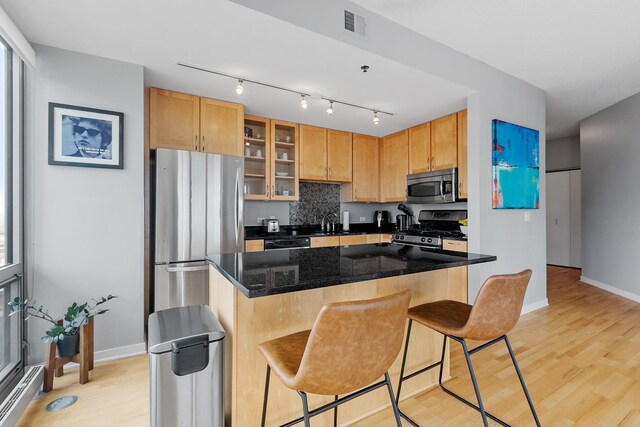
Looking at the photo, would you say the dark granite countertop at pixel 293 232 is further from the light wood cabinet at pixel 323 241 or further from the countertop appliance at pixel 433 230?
the countertop appliance at pixel 433 230

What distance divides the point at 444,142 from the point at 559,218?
152 inches

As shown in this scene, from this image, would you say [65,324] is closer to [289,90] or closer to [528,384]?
[289,90]

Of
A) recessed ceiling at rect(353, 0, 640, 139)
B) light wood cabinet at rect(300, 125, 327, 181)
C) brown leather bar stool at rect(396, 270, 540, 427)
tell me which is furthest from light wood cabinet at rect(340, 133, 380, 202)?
brown leather bar stool at rect(396, 270, 540, 427)

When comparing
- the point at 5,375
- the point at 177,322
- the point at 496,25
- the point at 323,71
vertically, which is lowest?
the point at 5,375

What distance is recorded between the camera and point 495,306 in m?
1.40

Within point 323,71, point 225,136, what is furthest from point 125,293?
point 323,71

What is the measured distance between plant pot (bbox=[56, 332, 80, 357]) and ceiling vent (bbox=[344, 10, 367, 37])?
2835 mm

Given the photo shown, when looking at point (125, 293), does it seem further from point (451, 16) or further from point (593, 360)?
point (593, 360)

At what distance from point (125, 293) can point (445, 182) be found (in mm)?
3480

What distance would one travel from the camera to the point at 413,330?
73.7 inches

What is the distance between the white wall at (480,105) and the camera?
2.05m

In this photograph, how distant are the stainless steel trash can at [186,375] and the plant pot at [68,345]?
116cm

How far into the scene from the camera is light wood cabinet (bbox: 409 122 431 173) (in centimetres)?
392

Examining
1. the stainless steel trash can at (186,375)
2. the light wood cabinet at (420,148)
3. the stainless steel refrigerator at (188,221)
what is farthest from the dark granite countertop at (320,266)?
the light wood cabinet at (420,148)
